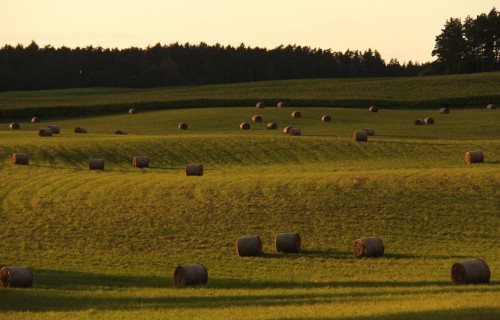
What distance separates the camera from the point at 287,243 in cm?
2852

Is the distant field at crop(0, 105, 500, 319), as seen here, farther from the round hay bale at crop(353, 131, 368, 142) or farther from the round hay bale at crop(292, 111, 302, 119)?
the round hay bale at crop(292, 111, 302, 119)

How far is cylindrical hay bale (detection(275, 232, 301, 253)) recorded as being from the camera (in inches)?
1123

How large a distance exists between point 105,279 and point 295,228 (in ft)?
30.1

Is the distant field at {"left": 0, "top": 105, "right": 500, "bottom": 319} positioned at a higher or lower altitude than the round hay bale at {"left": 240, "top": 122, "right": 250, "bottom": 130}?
lower

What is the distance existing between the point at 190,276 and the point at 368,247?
6794 millimetres

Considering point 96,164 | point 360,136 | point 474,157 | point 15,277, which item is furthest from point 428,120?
point 15,277

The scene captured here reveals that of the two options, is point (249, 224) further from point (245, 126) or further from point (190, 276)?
point (245, 126)

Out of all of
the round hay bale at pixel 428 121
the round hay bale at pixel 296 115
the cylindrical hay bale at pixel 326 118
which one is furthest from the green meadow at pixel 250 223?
the round hay bale at pixel 296 115

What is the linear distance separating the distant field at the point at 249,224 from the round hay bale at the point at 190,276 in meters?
0.30

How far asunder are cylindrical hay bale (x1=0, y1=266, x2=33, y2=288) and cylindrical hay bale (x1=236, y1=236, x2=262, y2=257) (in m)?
A: 7.20

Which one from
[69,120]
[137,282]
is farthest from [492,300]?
[69,120]

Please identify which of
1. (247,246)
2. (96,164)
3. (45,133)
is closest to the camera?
(247,246)

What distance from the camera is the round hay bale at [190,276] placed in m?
23.0

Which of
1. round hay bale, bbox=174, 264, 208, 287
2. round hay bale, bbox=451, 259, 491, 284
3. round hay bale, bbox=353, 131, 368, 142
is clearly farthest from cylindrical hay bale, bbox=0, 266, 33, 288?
round hay bale, bbox=353, 131, 368, 142
